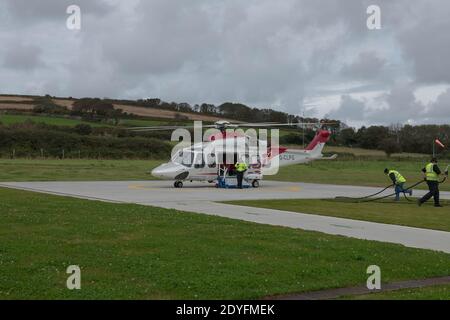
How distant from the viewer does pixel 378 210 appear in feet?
62.0

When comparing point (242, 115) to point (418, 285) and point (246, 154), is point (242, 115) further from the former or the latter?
point (418, 285)

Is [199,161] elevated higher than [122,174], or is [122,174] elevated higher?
[199,161]

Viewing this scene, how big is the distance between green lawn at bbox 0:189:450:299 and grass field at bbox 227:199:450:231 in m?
4.80

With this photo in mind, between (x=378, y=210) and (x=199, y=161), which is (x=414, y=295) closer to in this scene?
(x=378, y=210)

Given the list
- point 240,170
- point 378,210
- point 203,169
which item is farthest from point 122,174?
point 378,210

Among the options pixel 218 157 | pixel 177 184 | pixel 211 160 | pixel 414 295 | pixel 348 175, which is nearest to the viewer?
pixel 414 295

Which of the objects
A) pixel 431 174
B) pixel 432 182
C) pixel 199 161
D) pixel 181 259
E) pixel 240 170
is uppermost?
pixel 199 161

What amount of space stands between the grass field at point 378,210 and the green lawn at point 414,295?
24.7 ft

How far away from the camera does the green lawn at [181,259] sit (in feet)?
23.4

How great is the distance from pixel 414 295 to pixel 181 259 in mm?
3356

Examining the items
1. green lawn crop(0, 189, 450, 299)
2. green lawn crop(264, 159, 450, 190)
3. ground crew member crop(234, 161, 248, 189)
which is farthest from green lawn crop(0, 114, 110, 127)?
green lawn crop(0, 189, 450, 299)

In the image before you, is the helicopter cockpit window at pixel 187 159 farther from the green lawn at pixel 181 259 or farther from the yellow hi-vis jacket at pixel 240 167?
the green lawn at pixel 181 259
